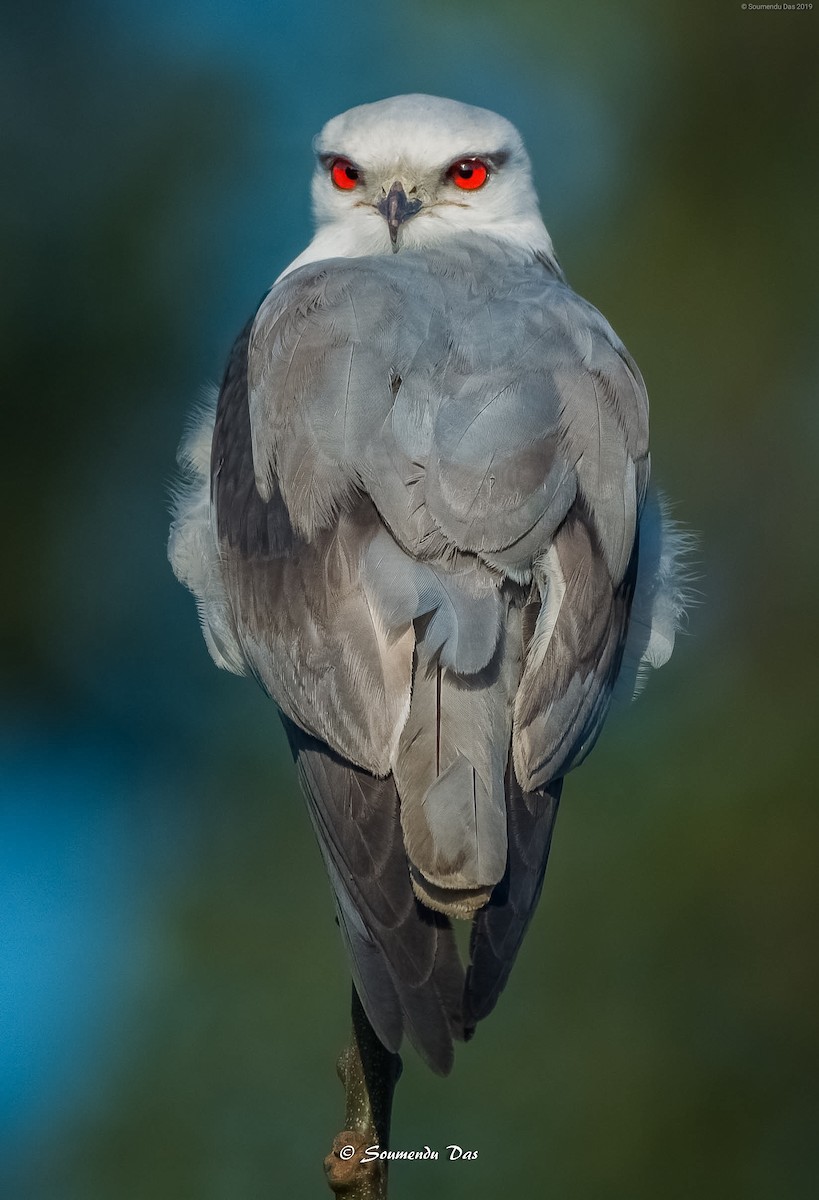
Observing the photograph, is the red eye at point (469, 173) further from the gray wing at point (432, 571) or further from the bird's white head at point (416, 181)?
the gray wing at point (432, 571)

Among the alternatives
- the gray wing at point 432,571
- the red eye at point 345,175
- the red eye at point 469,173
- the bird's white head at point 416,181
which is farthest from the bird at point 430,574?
the red eye at point 345,175

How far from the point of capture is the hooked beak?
3671 mm

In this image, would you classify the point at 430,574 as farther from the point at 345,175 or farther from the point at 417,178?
the point at 345,175

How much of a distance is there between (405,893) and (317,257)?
6.60 feet

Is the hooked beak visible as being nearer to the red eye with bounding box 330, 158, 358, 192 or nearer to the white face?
the white face

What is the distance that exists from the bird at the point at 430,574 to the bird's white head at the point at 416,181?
397 mm

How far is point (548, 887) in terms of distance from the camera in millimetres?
6410

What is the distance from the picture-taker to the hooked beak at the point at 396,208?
12.0 feet

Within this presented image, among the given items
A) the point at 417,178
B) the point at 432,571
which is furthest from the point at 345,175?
the point at 432,571

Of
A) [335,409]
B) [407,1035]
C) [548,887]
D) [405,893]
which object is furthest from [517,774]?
[548,887]

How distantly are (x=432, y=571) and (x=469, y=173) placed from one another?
178 centimetres

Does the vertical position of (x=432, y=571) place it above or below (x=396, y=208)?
below

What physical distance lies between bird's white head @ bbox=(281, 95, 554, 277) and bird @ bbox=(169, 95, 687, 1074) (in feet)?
1.30

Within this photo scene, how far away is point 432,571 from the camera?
8.54ft
